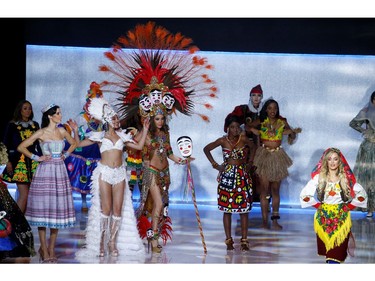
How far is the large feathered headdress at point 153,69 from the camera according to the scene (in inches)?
396

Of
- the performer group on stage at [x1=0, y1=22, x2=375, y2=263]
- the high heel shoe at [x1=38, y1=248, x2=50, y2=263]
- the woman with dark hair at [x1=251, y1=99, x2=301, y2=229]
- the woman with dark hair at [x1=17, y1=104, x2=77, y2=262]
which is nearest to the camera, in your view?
the performer group on stage at [x1=0, y1=22, x2=375, y2=263]

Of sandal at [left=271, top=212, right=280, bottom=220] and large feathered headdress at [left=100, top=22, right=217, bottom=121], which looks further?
sandal at [left=271, top=212, right=280, bottom=220]

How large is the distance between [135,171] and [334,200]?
2.78 m

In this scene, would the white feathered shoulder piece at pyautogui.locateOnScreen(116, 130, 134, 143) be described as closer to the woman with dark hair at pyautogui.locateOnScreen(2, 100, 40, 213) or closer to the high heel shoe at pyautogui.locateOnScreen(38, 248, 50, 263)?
the high heel shoe at pyautogui.locateOnScreen(38, 248, 50, 263)

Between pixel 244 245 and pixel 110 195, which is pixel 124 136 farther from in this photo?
pixel 244 245

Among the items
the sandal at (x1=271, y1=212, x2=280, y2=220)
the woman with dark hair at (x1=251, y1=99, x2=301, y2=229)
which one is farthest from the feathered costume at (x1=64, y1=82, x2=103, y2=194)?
the sandal at (x1=271, y1=212, x2=280, y2=220)

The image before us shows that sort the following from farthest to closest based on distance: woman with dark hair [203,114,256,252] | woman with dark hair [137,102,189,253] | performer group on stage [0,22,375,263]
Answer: woman with dark hair [203,114,256,252] < woman with dark hair [137,102,189,253] < performer group on stage [0,22,375,263]

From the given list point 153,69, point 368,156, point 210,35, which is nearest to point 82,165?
point 210,35

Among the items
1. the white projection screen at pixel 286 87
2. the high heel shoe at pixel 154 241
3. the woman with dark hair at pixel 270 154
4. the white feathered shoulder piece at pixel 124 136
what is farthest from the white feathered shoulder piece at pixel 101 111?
the white projection screen at pixel 286 87

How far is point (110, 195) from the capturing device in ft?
32.3

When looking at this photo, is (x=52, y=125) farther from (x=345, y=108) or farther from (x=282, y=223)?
(x=345, y=108)

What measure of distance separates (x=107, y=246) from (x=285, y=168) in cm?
313

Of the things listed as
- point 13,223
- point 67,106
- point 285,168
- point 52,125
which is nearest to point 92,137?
point 52,125

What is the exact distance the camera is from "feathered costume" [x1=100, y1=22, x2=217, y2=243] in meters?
10.1
